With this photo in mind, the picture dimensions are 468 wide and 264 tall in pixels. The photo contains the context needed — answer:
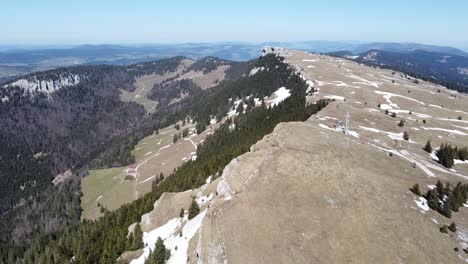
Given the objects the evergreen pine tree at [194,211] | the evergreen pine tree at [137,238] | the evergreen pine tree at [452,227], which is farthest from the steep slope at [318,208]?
the evergreen pine tree at [137,238]

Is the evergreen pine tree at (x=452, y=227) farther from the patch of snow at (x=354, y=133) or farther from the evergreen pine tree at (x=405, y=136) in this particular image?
the evergreen pine tree at (x=405, y=136)

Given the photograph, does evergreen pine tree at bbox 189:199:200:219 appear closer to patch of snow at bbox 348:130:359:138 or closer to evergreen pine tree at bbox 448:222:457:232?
evergreen pine tree at bbox 448:222:457:232

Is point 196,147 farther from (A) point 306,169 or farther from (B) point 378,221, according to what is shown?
(B) point 378,221

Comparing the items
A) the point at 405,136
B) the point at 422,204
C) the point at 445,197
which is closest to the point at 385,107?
the point at 405,136

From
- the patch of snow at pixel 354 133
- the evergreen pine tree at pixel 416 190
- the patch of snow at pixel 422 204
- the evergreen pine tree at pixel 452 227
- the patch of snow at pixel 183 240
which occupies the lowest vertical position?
the patch of snow at pixel 183 240

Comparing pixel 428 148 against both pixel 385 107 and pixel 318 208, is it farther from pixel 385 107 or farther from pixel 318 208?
pixel 318 208

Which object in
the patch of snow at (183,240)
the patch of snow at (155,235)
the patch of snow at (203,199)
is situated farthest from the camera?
the patch of snow at (203,199)

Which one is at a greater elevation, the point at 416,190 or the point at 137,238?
the point at 416,190

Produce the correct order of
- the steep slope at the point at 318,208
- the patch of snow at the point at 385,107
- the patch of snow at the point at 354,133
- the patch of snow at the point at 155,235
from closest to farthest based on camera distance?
the steep slope at the point at 318,208, the patch of snow at the point at 155,235, the patch of snow at the point at 354,133, the patch of snow at the point at 385,107
